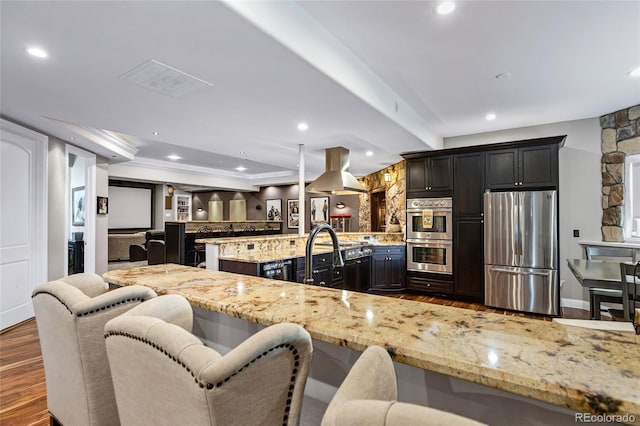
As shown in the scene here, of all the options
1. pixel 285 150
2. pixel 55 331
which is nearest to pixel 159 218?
pixel 285 150

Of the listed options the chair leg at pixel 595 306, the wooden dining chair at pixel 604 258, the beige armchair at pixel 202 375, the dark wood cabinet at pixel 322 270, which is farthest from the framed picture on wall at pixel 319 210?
the beige armchair at pixel 202 375

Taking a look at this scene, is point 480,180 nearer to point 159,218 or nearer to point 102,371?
point 102,371

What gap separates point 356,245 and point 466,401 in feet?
13.9

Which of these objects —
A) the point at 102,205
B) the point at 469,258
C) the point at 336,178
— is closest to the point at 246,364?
the point at 336,178

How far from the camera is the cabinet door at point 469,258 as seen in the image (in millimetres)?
4715

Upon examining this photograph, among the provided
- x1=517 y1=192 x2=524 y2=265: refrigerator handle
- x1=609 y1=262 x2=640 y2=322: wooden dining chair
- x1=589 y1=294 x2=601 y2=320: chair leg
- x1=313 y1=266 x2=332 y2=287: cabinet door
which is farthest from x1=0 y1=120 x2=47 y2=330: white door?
x1=517 y1=192 x2=524 y2=265: refrigerator handle

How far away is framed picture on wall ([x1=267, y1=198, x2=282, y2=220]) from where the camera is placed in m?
10.3

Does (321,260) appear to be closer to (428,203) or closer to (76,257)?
(428,203)

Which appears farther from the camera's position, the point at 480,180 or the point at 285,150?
the point at 285,150

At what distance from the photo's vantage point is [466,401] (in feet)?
2.67

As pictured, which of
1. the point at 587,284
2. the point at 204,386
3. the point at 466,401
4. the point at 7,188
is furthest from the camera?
the point at 7,188

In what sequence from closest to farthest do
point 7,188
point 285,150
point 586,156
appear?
1. point 7,188
2. point 586,156
3. point 285,150

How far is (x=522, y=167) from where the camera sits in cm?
443

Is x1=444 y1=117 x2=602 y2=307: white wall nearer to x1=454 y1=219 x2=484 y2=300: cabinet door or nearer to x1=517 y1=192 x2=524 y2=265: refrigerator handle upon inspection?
x1=517 y1=192 x2=524 y2=265: refrigerator handle
